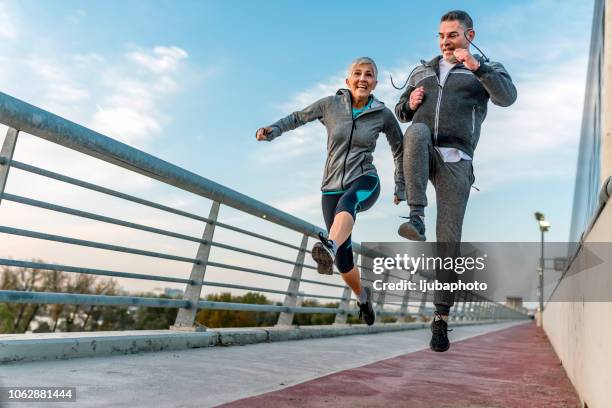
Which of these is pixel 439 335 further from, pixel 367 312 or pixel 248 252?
pixel 248 252

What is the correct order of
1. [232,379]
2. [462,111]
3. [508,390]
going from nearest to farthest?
1. [462,111]
2. [232,379]
3. [508,390]

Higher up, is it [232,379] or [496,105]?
[496,105]

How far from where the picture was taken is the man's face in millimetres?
2137

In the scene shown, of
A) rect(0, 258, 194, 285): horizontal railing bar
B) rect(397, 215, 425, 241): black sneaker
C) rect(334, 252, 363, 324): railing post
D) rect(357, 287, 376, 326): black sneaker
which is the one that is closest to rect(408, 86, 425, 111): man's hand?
rect(397, 215, 425, 241): black sneaker

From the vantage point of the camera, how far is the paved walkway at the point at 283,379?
287 centimetres

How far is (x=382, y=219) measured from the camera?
8.69 feet

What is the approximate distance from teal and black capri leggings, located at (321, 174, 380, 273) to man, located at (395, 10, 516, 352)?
367 millimetres

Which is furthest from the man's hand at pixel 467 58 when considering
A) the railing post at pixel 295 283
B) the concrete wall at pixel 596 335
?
the railing post at pixel 295 283

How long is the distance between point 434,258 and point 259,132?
1.11 metres

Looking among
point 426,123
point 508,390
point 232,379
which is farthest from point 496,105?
point 508,390

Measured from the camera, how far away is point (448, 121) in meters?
2.22

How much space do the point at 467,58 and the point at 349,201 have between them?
82 centimetres

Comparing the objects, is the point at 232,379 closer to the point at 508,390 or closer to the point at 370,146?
the point at 370,146

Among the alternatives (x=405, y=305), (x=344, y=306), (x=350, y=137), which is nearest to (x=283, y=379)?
(x=350, y=137)
